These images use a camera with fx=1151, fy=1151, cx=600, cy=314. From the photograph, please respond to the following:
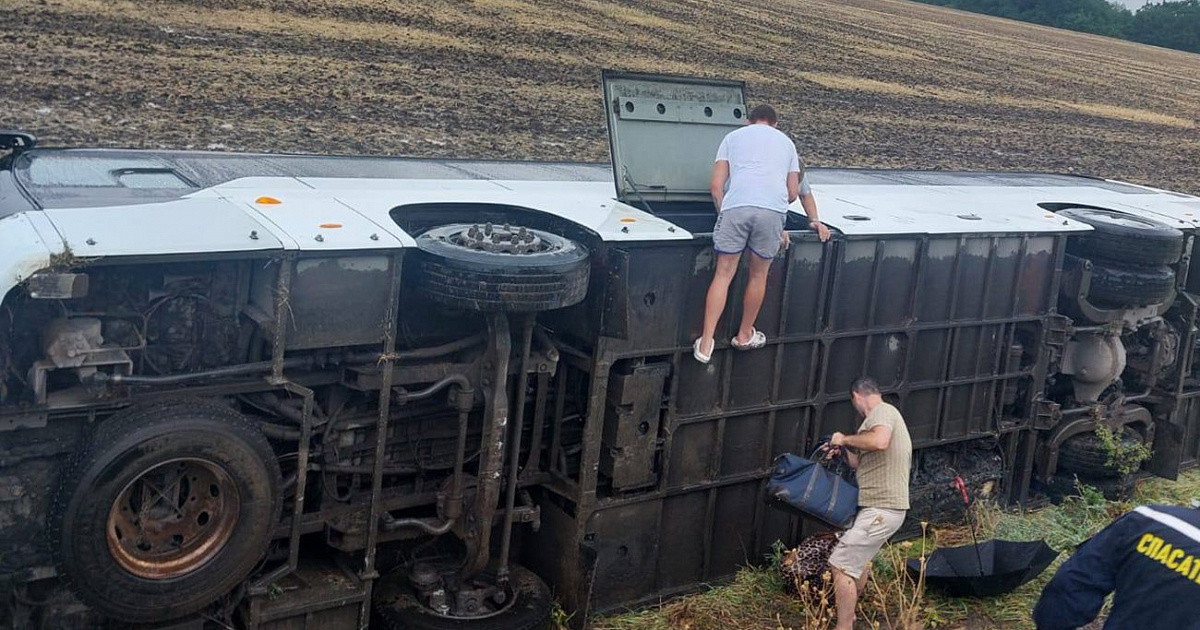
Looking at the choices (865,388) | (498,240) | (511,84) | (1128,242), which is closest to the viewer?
(498,240)

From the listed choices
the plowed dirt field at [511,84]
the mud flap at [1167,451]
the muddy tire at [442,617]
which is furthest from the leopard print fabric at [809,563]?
the plowed dirt field at [511,84]

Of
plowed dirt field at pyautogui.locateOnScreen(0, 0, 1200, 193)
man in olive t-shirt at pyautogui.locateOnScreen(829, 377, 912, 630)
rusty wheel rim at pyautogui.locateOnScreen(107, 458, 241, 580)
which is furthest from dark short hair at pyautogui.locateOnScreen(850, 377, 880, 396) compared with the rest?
plowed dirt field at pyautogui.locateOnScreen(0, 0, 1200, 193)

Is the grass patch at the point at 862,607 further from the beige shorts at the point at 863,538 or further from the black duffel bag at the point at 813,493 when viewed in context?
the black duffel bag at the point at 813,493

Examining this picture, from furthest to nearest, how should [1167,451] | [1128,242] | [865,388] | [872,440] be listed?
1. [1167,451]
2. [1128,242]
3. [865,388]
4. [872,440]

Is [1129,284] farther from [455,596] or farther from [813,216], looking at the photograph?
[455,596]

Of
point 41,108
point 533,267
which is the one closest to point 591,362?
point 533,267

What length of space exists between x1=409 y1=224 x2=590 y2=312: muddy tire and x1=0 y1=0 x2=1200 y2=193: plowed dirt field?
6846mm

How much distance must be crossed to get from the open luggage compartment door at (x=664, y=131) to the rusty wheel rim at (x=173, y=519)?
3104mm

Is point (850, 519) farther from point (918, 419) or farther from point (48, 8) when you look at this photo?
point (48, 8)

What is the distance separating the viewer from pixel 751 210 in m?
6.50

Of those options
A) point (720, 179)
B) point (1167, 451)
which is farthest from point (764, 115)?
point (1167, 451)

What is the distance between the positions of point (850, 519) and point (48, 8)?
14.5 m

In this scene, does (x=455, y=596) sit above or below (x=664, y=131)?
below

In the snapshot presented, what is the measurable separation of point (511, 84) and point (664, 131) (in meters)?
10.9
